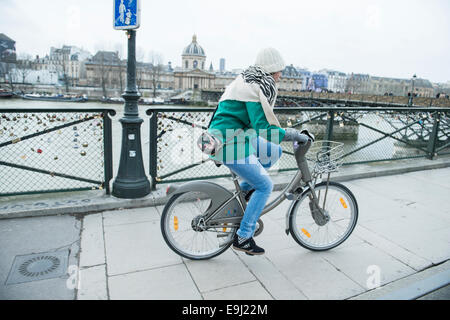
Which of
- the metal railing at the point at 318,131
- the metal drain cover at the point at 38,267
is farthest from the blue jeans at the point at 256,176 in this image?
the metal railing at the point at 318,131

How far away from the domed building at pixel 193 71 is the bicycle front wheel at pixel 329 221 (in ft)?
431

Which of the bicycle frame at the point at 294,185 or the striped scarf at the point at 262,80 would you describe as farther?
the bicycle frame at the point at 294,185

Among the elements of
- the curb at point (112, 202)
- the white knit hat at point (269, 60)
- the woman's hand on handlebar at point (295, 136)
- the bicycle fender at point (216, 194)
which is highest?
the white knit hat at point (269, 60)

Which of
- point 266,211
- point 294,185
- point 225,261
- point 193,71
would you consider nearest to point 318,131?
point 294,185

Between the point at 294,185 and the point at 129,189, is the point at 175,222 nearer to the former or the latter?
the point at 294,185

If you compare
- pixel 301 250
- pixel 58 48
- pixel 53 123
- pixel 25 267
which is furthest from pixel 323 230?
pixel 58 48

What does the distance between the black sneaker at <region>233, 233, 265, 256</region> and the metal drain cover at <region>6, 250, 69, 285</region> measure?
1441 mm

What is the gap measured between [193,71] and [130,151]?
13242 cm

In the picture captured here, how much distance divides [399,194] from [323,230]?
2515 mm

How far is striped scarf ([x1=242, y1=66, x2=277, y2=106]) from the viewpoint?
2.54 metres

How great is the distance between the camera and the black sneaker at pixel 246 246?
3.00 metres

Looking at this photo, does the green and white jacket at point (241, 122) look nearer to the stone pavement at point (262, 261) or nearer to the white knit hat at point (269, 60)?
the white knit hat at point (269, 60)

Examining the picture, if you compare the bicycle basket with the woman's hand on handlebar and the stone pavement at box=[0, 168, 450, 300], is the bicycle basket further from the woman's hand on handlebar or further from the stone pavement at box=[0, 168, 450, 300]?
the stone pavement at box=[0, 168, 450, 300]
